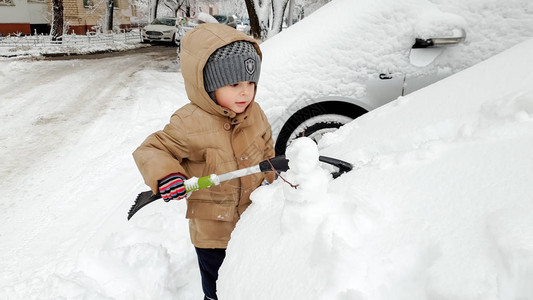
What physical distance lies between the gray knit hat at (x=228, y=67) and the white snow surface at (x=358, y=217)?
47 cm

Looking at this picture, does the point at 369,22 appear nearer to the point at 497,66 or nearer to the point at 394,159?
the point at 497,66

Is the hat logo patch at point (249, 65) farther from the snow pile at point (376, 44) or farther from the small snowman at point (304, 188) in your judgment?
the snow pile at point (376, 44)

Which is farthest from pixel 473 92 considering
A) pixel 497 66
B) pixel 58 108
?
pixel 58 108

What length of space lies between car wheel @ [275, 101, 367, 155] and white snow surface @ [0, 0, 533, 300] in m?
0.17

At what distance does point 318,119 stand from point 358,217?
1957mm

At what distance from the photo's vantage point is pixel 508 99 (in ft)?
3.86

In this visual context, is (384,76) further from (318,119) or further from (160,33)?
(160,33)

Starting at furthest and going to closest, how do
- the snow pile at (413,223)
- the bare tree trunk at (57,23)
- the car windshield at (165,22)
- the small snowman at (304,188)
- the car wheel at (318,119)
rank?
the car windshield at (165,22), the bare tree trunk at (57,23), the car wheel at (318,119), the small snowman at (304,188), the snow pile at (413,223)

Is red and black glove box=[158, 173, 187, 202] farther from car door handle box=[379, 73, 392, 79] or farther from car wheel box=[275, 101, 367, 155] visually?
car door handle box=[379, 73, 392, 79]

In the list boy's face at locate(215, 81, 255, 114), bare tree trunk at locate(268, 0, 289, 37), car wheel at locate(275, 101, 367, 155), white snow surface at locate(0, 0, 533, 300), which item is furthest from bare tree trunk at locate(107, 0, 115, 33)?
boy's face at locate(215, 81, 255, 114)

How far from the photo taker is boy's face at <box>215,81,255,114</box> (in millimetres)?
1453

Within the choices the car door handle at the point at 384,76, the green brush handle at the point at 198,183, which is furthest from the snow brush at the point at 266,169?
the car door handle at the point at 384,76

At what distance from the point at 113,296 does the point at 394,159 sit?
1.72 m

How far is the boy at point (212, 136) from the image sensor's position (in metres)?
1.36
